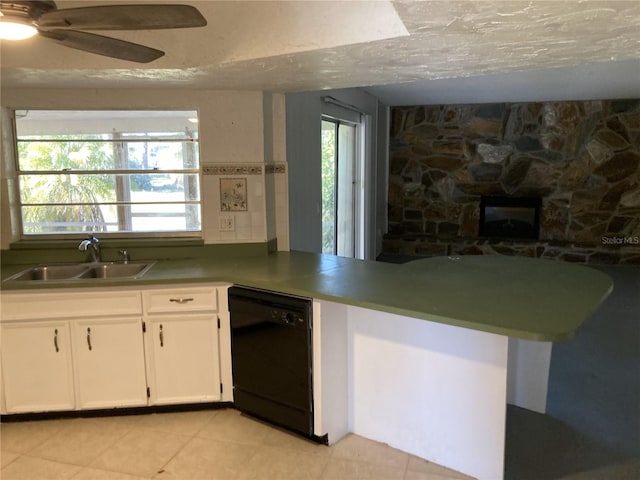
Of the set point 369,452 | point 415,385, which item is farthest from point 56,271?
point 415,385

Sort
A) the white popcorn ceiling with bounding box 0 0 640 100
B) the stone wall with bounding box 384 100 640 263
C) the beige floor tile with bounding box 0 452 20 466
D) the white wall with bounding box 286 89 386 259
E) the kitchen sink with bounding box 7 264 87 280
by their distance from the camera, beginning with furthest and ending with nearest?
the stone wall with bounding box 384 100 640 263 → the white wall with bounding box 286 89 386 259 → the kitchen sink with bounding box 7 264 87 280 → the beige floor tile with bounding box 0 452 20 466 → the white popcorn ceiling with bounding box 0 0 640 100

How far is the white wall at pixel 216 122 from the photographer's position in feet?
10.4

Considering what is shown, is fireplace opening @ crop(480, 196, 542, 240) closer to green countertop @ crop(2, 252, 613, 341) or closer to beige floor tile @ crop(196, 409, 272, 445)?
green countertop @ crop(2, 252, 613, 341)

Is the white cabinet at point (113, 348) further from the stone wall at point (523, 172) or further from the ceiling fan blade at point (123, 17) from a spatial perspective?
Result: the stone wall at point (523, 172)

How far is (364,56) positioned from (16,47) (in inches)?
68.8

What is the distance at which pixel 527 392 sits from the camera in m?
2.86

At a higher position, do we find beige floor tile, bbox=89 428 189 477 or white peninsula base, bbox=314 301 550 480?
white peninsula base, bbox=314 301 550 480

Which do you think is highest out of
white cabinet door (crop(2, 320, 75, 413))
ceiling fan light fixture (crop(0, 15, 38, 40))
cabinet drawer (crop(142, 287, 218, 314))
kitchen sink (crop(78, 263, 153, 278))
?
ceiling fan light fixture (crop(0, 15, 38, 40))

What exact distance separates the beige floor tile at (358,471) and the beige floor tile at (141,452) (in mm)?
803

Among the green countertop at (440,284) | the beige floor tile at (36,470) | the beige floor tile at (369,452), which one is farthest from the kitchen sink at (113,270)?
the beige floor tile at (369,452)

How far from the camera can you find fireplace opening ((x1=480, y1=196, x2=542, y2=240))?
669 cm

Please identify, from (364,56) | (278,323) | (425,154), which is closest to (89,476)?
(278,323)

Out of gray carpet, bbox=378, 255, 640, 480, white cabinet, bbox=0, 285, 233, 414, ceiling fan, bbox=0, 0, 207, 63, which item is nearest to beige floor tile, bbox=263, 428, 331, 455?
white cabinet, bbox=0, 285, 233, 414

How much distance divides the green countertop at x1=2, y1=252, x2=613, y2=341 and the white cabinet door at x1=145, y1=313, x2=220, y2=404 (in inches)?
9.9
